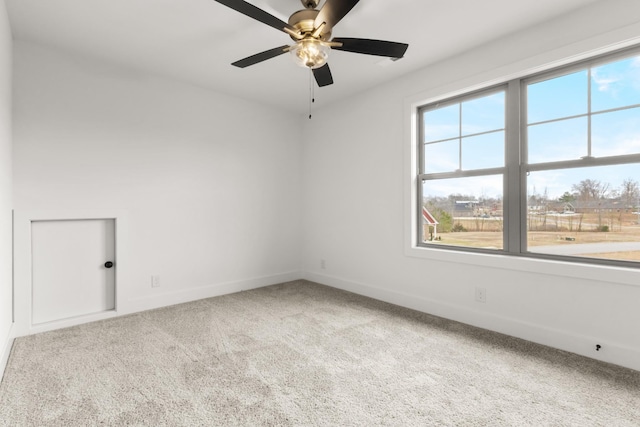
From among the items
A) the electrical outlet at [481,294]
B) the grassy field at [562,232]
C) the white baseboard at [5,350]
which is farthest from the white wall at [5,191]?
the grassy field at [562,232]

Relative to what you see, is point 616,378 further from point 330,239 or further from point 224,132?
point 224,132

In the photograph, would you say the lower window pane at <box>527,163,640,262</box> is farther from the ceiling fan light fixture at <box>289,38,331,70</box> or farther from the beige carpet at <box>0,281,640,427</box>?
the ceiling fan light fixture at <box>289,38,331,70</box>

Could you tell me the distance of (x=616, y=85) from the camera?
93.1 inches

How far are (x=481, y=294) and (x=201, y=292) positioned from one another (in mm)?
3060

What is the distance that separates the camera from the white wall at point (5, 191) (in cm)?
222

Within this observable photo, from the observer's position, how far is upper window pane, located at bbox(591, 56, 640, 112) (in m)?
2.30

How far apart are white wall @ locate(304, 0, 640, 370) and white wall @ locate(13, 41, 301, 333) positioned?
1.99ft

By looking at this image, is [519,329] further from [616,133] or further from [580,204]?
[616,133]

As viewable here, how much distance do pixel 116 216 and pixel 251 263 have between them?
67.8 inches

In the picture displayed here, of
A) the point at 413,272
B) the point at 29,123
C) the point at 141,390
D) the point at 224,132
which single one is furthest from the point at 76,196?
the point at 413,272

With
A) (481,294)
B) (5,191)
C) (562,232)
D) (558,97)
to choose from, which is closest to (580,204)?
(562,232)

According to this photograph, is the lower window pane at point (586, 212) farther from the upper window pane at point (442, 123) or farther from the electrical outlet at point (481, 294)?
the upper window pane at point (442, 123)

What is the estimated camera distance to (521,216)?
2.81 m

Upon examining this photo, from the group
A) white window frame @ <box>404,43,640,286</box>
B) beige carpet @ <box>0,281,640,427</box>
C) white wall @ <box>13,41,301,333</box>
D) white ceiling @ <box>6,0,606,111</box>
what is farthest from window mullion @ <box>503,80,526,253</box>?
white wall @ <box>13,41,301,333</box>
